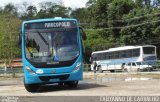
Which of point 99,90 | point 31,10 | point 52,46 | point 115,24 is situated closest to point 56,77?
point 52,46

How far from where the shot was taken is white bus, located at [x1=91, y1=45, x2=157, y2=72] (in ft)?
180

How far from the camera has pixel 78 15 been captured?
120812 millimetres

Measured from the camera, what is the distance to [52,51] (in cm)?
1995

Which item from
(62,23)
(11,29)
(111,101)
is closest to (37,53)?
(62,23)

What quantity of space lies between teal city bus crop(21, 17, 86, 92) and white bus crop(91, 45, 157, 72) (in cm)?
3159

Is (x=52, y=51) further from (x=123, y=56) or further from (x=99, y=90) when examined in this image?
(x=123, y=56)

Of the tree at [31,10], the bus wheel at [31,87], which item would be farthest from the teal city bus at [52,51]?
the tree at [31,10]

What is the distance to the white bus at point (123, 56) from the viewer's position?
54938mm

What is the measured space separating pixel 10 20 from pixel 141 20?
26660 millimetres

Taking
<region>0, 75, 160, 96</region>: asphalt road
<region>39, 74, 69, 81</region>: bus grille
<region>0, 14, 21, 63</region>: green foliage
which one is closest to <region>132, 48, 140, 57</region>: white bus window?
<region>0, 14, 21, 63</region>: green foliage

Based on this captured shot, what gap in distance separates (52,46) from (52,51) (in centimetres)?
26

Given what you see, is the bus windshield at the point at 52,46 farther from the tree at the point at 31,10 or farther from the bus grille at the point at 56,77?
the tree at the point at 31,10

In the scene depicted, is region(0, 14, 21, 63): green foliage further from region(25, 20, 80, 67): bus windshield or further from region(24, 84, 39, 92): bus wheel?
region(25, 20, 80, 67): bus windshield

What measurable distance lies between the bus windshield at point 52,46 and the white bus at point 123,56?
31692mm
